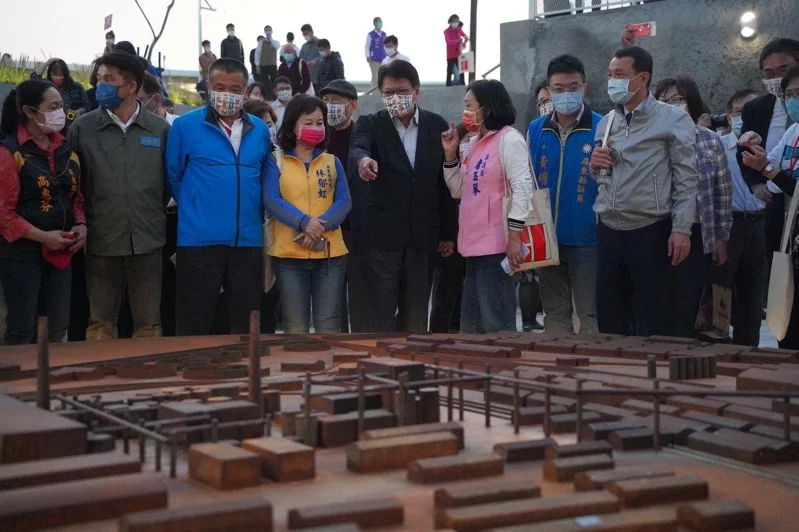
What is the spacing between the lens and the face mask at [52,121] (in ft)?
20.4

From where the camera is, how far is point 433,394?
2.63 m

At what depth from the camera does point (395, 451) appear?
224cm

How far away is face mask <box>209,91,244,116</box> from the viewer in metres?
6.69

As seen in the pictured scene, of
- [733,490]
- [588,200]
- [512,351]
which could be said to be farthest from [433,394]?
[588,200]

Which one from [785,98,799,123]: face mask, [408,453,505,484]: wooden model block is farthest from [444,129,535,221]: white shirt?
[408,453,505,484]: wooden model block

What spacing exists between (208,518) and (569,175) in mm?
5749

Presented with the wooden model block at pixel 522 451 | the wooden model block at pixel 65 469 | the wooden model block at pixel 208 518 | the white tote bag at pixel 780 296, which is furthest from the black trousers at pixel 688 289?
the wooden model block at pixel 208 518

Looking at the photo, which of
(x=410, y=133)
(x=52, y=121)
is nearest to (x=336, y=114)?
(x=410, y=133)

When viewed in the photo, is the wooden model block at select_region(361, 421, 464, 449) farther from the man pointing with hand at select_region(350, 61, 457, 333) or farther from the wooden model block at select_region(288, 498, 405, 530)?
the man pointing with hand at select_region(350, 61, 457, 333)

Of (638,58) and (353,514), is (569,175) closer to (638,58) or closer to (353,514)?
(638,58)

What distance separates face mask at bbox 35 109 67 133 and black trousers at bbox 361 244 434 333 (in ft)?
7.34

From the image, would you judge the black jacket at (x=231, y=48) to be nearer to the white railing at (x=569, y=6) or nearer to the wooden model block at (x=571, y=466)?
the white railing at (x=569, y=6)

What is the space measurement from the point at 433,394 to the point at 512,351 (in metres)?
1.53

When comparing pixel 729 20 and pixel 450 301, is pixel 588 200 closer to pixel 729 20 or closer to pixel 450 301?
pixel 450 301
